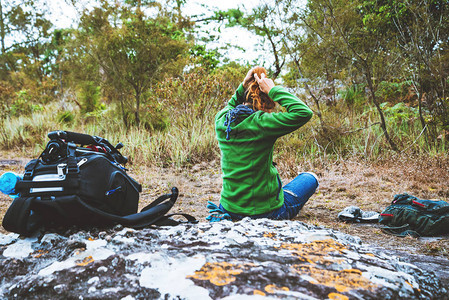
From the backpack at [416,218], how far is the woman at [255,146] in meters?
0.83

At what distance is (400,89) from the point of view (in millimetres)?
6578

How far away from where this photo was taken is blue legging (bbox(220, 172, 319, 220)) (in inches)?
93.0

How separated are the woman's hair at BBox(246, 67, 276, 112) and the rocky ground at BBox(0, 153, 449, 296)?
1066 mm

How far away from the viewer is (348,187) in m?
3.89

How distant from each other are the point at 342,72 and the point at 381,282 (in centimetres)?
659

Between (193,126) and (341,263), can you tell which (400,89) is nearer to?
(193,126)

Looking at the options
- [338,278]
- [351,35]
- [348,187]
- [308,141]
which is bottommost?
[348,187]

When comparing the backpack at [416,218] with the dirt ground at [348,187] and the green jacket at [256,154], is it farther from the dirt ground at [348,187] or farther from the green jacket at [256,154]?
the green jacket at [256,154]

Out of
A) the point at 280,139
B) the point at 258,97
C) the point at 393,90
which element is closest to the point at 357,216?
the point at 258,97

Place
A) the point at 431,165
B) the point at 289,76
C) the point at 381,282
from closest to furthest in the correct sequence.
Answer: the point at 381,282 → the point at 431,165 → the point at 289,76

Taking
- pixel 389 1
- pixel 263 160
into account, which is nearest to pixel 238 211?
pixel 263 160

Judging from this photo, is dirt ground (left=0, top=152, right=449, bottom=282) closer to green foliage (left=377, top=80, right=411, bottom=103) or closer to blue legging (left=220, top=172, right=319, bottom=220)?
A: blue legging (left=220, top=172, right=319, bottom=220)

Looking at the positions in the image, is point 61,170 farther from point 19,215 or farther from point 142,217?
point 142,217

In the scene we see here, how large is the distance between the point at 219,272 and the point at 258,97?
1.60m
